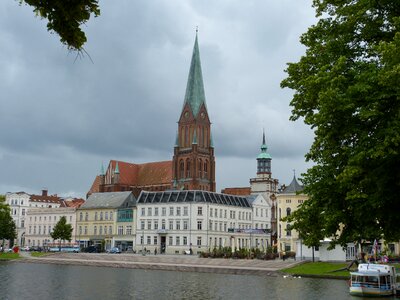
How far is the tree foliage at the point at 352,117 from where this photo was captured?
60.3 ft

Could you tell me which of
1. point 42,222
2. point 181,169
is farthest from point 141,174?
point 42,222

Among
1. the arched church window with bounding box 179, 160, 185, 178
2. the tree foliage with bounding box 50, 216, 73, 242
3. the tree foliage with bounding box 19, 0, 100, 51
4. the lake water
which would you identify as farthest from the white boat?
the arched church window with bounding box 179, 160, 185, 178

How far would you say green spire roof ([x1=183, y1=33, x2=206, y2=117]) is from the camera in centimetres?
15350

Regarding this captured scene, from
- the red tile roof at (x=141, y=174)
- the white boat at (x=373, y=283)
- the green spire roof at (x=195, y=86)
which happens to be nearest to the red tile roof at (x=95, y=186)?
the red tile roof at (x=141, y=174)

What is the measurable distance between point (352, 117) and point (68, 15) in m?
13.3

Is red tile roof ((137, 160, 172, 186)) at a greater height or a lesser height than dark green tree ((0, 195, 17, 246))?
greater

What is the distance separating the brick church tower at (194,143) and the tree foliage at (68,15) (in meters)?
139

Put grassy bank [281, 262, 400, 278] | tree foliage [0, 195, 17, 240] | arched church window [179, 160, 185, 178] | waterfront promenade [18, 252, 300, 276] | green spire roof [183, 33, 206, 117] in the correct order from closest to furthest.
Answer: grassy bank [281, 262, 400, 278] < waterfront promenade [18, 252, 300, 276] < tree foliage [0, 195, 17, 240] < arched church window [179, 160, 185, 178] < green spire roof [183, 33, 206, 117]

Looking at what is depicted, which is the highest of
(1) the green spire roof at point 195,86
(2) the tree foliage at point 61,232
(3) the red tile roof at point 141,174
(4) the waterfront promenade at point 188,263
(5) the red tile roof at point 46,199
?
(1) the green spire roof at point 195,86

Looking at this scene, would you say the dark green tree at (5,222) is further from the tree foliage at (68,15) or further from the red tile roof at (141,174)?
the tree foliage at (68,15)

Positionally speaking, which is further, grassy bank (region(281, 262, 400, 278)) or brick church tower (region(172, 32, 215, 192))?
brick church tower (region(172, 32, 215, 192))

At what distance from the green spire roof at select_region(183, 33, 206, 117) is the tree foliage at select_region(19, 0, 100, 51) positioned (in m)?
146

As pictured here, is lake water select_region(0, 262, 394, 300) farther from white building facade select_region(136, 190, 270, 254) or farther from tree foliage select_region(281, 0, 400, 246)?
white building facade select_region(136, 190, 270, 254)

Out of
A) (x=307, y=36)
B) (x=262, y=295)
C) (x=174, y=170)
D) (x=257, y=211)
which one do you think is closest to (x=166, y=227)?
(x=257, y=211)
